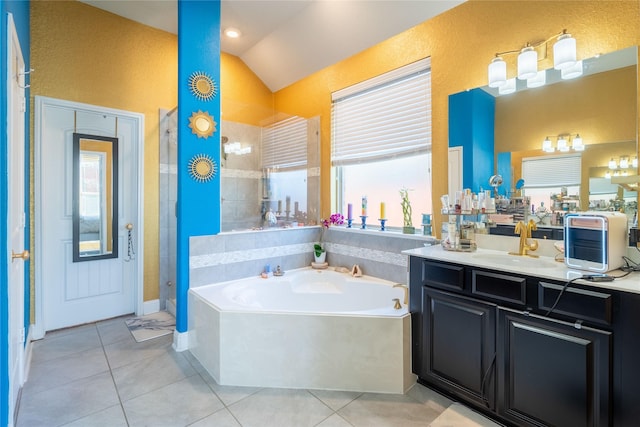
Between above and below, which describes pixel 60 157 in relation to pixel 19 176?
above

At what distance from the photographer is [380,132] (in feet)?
10.4

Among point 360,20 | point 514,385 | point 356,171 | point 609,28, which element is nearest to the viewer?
point 514,385

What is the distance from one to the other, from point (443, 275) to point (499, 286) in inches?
12.8

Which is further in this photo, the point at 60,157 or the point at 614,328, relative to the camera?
the point at 60,157

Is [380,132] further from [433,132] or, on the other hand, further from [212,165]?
[212,165]

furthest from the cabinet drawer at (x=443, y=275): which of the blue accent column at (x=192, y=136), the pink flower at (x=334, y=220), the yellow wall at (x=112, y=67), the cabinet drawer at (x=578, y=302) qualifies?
the yellow wall at (x=112, y=67)

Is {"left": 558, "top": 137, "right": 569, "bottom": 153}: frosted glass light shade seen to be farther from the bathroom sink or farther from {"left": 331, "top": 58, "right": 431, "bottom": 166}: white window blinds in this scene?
{"left": 331, "top": 58, "right": 431, "bottom": 166}: white window blinds

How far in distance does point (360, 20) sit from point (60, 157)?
3.12 metres

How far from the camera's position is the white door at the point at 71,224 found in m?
2.94

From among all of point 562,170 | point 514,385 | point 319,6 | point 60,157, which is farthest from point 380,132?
point 60,157

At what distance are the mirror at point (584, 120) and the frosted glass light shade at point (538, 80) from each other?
2 centimetres

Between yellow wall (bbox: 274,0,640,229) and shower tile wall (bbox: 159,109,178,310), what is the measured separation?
186 centimetres

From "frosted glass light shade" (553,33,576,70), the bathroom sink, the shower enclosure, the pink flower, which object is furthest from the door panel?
"frosted glass light shade" (553,33,576,70)

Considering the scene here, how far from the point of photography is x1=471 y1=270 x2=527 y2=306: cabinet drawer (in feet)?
5.32
